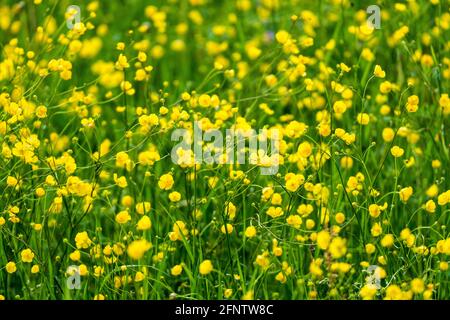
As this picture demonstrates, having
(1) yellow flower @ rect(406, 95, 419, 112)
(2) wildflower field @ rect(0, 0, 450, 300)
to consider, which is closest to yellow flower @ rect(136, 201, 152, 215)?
(2) wildflower field @ rect(0, 0, 450, 300)

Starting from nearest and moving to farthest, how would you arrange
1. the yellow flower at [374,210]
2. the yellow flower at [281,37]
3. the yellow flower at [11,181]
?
the yellow flower at [374,210]
the yellow flower at [11,181]
the yellow flower at [281,37]

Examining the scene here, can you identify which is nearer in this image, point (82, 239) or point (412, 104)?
point (82, 239)

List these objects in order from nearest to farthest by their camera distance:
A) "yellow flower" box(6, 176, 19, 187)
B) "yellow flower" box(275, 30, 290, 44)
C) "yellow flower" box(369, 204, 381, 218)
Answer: "yellow flower" box(369, 204, 381, 218), "yellow flower" box(6, 176, 19, 187), "yellow flower" box(275, 30, 290, 44)

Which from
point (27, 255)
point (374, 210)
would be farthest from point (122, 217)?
point (374, 210)

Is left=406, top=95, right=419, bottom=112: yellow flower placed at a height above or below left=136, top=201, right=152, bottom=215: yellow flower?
above

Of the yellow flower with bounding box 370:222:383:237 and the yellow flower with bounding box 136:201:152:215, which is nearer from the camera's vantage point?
the yellow flower with bounding box 370:222:383:237

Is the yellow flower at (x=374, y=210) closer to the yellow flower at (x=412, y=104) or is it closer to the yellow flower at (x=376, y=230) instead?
the yellow flower at (x=376, y=230)

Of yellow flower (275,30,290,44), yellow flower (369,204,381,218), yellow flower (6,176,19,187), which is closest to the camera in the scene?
yellow flower (369,204,381,218)

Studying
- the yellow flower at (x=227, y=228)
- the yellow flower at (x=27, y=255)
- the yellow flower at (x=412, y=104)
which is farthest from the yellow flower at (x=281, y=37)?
the yellow flower at (x=27, y=255)

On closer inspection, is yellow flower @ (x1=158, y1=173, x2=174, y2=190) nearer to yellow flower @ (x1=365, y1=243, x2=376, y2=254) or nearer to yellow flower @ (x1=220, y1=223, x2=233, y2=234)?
yellow flower @ (x1=220, y1=223, x2=233, y2=234)

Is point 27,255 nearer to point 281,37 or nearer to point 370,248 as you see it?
point 370,248

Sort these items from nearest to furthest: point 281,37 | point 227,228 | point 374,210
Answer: point 374,210, point 227,228, point 281,37
